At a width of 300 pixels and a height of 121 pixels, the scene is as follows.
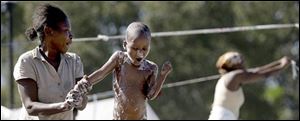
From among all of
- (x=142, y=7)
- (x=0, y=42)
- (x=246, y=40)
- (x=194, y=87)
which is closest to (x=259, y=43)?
(x=246, y=40)

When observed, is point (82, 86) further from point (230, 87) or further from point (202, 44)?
point (202, 44)

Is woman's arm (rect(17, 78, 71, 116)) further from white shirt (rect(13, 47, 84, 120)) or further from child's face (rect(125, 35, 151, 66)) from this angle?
child's face (rect(125, 35, 151, 66))

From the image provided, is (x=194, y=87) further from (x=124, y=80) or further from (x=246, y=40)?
(x=124, y=80)

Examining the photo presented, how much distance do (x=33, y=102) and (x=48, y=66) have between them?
215 mm

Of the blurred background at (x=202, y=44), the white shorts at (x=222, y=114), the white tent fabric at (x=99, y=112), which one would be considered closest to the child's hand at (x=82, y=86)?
the white shorts at (x=222, y=114)

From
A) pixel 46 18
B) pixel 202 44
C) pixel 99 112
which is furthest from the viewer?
pixel 202 44

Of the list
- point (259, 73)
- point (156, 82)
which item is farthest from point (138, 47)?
point (259, 73)

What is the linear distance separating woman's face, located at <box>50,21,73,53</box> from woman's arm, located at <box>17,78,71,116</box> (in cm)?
18

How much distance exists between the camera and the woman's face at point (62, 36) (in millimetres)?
3512

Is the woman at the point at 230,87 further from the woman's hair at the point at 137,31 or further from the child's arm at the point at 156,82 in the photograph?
the woman's hair at the point at 137,31

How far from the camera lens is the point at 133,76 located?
12.3 feet

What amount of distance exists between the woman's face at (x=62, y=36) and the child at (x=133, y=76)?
0.17m

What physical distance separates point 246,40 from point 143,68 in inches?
694

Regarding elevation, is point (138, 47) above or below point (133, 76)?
above
